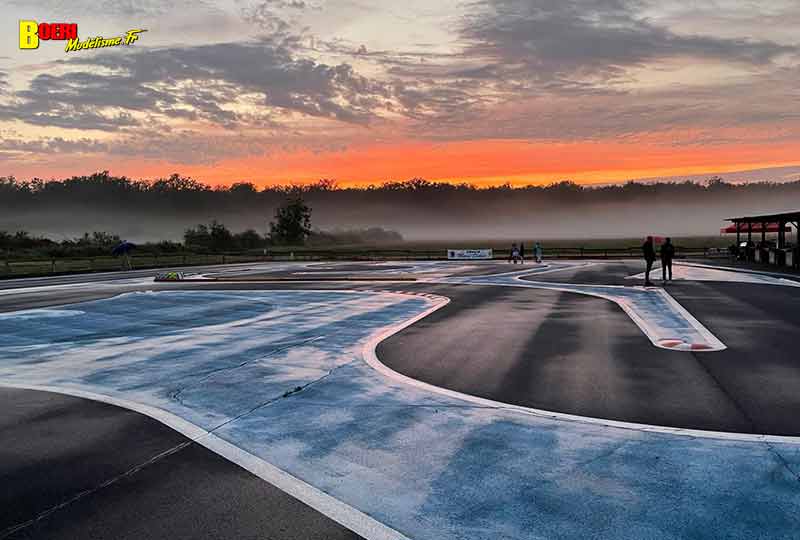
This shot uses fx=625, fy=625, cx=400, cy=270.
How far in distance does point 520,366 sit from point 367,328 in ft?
18.9

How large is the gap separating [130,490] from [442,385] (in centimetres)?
505

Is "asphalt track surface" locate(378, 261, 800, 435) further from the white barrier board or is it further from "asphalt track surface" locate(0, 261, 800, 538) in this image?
the white barrier board

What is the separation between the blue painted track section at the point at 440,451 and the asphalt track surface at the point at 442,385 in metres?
0.65

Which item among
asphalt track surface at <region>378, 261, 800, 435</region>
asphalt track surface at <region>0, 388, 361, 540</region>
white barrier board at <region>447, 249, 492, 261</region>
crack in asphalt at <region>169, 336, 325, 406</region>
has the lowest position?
asphalt track surface at <region>378, 261, 800, 435</region>

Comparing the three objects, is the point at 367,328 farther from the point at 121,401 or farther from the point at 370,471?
the point at 370,471

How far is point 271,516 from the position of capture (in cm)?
515

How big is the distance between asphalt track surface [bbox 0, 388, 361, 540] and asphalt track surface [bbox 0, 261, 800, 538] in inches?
0.6

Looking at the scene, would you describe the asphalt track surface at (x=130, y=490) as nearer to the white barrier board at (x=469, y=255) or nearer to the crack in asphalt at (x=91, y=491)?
the crack in asphalt at (x=91, y=491)

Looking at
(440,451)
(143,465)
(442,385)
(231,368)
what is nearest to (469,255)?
(231,368)

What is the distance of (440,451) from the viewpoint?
21.8 ft

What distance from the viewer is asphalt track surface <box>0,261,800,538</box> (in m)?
5.19

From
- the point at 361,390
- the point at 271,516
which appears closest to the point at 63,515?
the point at 271,516

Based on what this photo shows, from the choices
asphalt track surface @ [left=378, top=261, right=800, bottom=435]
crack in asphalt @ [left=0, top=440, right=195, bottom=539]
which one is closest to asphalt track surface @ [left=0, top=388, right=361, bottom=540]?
crack in asphalt @ [left=0, top=440, right=195, bottom=539]

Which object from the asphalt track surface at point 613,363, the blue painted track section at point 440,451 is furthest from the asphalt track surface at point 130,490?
the asphalt track surface at point 613,363
